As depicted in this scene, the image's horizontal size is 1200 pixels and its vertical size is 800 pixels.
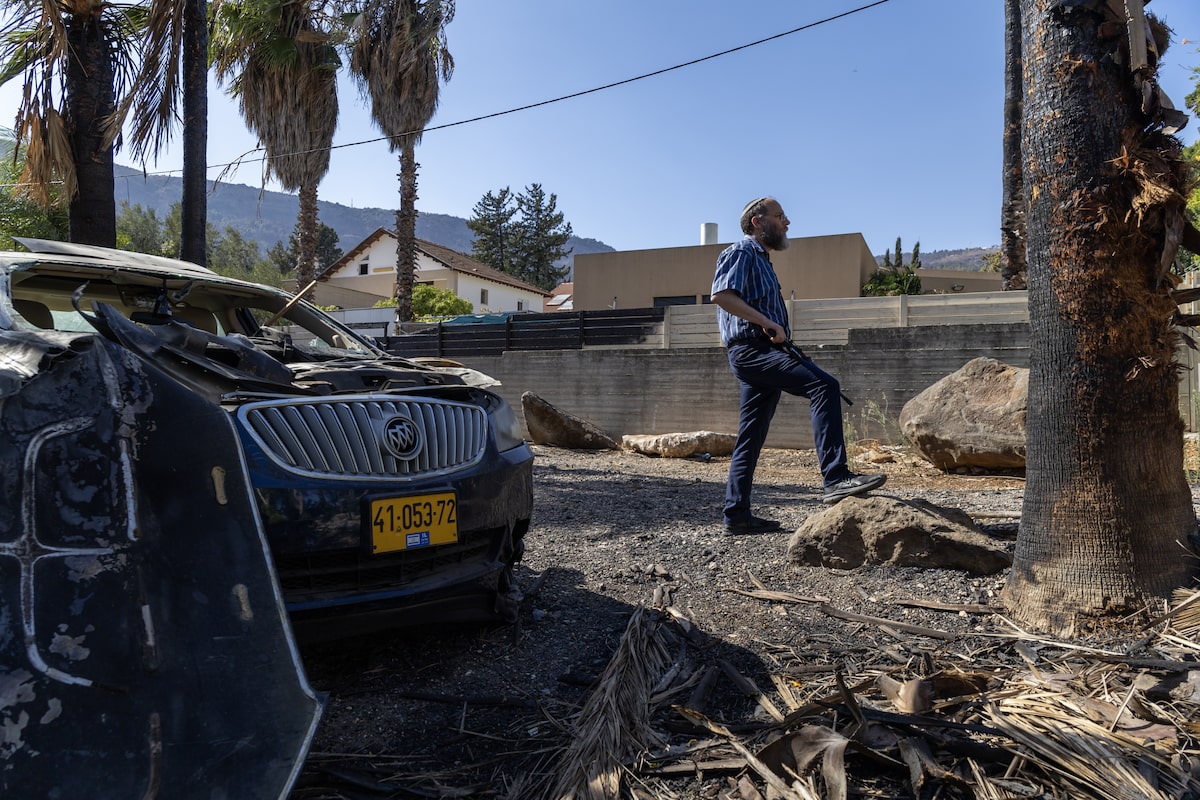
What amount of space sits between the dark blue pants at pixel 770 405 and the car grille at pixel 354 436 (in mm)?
1973

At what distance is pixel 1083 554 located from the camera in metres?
2.70

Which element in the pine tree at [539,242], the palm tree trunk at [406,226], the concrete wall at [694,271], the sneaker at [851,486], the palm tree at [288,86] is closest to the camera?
the sneaker at [851,486]

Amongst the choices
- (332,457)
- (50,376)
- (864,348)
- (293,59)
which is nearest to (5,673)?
(50,376)

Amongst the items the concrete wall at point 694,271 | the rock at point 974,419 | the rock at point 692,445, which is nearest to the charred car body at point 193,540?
the rock at point 974,419

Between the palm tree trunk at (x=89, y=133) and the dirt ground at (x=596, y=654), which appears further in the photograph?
the palm tree trunk at (x=89, y=133)

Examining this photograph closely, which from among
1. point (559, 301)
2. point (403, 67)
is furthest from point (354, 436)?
point (559, 301)

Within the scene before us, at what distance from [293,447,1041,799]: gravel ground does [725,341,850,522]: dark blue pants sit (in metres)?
0.33

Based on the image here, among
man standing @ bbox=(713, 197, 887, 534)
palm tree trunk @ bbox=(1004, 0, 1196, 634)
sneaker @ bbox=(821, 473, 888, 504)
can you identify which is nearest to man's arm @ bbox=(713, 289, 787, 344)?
man standing @ bbox=(713, 197, 887, 534)

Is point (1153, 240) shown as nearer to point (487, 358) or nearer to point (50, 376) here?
point (50, 376)

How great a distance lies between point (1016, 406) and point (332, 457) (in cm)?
709

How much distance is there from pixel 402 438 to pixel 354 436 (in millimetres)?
148

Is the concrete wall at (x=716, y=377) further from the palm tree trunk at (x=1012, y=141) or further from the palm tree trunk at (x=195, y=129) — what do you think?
the palm tree trunk at (x=195, y=129)

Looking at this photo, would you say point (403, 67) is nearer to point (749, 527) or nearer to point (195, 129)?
point (195, 129)

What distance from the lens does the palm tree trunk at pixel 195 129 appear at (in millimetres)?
7906
